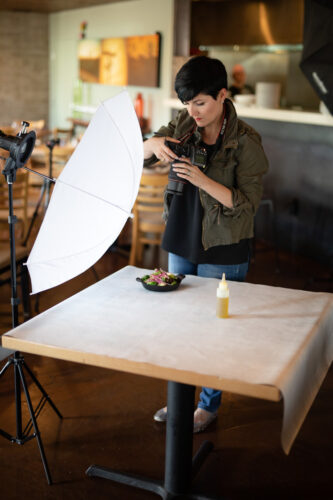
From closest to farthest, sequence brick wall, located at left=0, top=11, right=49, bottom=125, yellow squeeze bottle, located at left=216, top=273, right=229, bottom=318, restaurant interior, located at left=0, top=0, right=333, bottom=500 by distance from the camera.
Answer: yellow squeeze bottle, located at left=216, top=273, right=229, bottom=318 < restaurant interior, located at left=0, top=0, right=333, bottom=500 < brick wall, located at left=0, top=11, right=49, bottom=125

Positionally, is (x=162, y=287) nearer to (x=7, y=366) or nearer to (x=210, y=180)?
(x=210, y=180)

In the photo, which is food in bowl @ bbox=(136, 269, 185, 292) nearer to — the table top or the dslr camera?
the table top

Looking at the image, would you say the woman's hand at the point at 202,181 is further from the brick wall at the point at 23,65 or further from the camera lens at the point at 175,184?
the brick wall at the point at 23,65

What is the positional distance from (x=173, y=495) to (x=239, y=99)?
15.7ft

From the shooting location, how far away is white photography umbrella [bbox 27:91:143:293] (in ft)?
6.27

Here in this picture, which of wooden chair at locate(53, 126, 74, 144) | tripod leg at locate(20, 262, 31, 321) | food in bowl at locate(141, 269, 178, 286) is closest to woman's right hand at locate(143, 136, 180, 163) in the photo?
food in bowl at locate(141, 269, 178, 286)

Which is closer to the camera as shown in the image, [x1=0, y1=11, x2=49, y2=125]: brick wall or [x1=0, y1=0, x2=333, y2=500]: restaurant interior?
[x1=0, y1=0, x2=333, y2=500]: restaurant interior

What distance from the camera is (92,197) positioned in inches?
77.6

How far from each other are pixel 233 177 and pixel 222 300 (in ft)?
1.92

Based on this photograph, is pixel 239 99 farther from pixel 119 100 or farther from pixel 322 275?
pixel 119 100

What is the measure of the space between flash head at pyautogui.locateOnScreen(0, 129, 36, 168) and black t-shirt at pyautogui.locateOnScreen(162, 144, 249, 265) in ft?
2.00

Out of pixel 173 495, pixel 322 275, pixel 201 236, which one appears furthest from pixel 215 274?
pixel 322 275

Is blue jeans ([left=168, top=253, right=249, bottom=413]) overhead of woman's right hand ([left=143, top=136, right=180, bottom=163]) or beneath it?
beneath

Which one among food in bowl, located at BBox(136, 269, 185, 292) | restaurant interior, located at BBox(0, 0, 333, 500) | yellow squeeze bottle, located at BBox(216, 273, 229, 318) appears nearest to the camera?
yellow squeeze bottle, located at BBox(216, 273, 229, 318)
